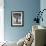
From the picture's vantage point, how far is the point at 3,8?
559 centimetres

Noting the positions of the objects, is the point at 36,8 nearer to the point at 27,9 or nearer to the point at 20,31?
the point at 27,9

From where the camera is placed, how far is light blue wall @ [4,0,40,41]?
559 centimetres

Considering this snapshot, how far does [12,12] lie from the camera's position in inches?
221

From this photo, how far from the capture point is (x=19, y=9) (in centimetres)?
560

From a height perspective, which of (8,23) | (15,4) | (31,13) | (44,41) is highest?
(15,4)

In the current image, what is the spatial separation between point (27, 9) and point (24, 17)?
0.36 metres

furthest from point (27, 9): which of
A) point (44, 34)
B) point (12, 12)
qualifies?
point (44, 34)

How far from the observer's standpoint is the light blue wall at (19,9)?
5586 mm

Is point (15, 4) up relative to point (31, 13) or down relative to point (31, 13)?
up

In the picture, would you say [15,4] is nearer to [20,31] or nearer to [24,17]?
[24,17]

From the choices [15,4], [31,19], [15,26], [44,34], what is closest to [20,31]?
[15,26]

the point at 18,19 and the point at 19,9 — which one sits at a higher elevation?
the point at 19,9

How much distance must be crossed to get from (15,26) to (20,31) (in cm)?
30

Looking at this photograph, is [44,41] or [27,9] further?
[27,9]
